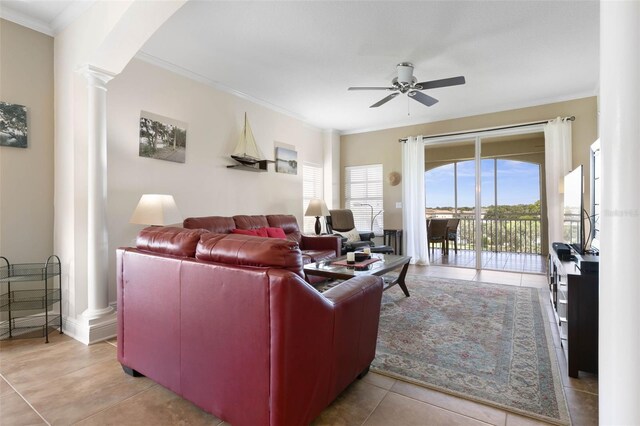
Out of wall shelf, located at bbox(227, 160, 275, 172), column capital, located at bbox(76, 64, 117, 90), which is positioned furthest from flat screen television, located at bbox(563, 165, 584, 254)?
column capital, located at bbox(76, 64, 117, 90)

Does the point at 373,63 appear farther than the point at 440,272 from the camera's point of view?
No

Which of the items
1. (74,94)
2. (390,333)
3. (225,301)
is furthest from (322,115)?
(225,301)

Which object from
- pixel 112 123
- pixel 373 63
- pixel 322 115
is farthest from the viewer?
pixel 322 115

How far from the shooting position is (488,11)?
268 centimetres

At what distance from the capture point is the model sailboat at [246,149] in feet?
14.4

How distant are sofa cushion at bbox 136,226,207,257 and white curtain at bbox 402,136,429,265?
466 cm

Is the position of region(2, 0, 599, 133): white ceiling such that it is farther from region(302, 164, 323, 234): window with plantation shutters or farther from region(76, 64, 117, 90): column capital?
region(302, 164, 323, 234): window with plantation shutters

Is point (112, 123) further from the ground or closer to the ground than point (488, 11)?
closer to the ground

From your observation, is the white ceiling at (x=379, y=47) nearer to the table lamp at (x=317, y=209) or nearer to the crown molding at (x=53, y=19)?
the crown molding at (x=53, y=19)

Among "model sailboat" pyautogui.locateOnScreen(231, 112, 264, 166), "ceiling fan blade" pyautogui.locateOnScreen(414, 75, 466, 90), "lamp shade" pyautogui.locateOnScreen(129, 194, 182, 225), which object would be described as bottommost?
"lamp shade" pyautogui.locateOnScreen(129, 194, 182, 225)

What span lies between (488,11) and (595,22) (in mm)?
1025

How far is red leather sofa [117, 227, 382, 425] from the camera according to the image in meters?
1.32

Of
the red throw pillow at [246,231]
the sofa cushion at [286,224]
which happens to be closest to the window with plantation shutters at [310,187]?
the sofa cushion at [286,224]

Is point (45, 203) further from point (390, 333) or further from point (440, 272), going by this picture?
point (440, 272)
